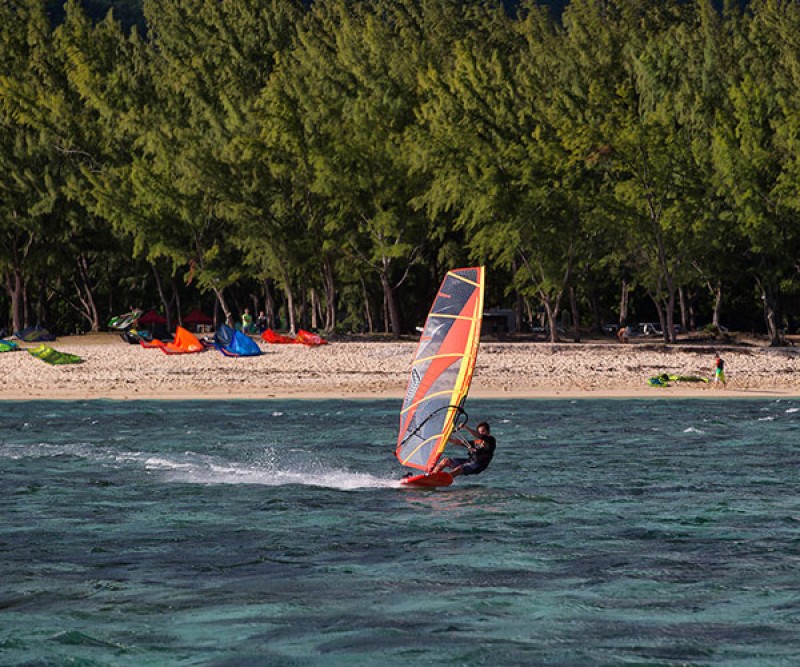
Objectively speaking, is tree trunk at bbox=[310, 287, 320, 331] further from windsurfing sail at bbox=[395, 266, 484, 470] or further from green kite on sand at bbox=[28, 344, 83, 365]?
windsurfing sail at bbox=[395, 266, 484, 470]

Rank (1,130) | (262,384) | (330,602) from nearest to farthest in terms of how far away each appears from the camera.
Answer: (330,602) < (262,384) < (1,130)

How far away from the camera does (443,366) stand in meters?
24.2

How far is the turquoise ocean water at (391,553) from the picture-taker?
14.7 m

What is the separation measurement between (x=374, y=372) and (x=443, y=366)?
28020 millimetres

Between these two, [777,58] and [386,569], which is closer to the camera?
[386,569]

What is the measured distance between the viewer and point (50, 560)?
19109mm

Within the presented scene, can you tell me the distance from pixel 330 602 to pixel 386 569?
6.66 ft

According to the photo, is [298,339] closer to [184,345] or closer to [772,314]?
[184,345]

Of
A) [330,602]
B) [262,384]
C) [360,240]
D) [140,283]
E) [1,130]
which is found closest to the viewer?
[330,602]

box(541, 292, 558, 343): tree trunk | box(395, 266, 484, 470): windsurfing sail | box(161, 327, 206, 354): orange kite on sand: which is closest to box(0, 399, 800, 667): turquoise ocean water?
box(395, 266, 484, 470): windsurfing sail

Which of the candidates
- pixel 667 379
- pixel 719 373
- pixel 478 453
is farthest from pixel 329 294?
pixel 478 453

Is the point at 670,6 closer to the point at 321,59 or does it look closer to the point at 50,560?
the point at 321,59

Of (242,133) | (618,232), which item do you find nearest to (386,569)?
(618,232)

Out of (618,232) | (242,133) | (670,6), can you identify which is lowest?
(618,232)
